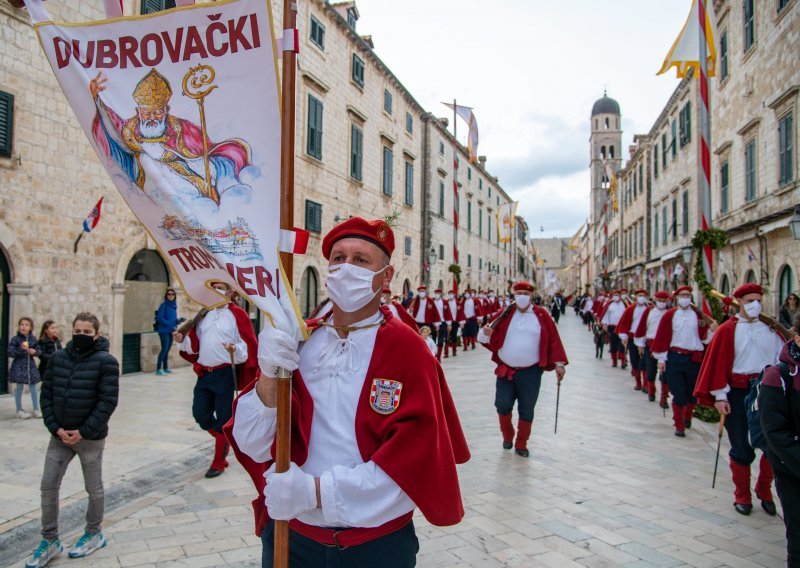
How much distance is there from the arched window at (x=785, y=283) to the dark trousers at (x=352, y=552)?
15.2 meters

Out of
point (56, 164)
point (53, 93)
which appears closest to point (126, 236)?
point (56, 164)

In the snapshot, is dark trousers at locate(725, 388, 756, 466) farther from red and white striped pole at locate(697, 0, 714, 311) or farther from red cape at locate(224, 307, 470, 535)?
red and white striped pole at locate(697, 0, 714, 311)

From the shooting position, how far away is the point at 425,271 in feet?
101

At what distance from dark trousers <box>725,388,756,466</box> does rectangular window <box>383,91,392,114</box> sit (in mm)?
21738

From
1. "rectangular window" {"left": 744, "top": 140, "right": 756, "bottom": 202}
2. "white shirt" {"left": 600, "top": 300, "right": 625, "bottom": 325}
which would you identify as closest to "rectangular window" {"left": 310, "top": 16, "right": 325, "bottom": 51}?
"white shirt" {"left": 600, "top": 300, "right": 625, "bottom": 325}

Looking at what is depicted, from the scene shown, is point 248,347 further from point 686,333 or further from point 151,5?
point 151,5

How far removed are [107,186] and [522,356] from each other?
30.6ft

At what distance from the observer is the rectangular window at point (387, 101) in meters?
25.0

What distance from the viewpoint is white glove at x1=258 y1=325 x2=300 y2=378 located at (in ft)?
6.70

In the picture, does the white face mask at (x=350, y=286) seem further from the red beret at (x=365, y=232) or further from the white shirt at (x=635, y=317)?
the white shirt at (x=635, y=317)

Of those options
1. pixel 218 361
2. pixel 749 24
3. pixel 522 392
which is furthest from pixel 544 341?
pixel 749 24

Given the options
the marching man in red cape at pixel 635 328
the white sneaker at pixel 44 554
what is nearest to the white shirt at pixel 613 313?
the marching man in red cape at pixel 635 328

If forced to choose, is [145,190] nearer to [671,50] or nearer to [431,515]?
[431,515]

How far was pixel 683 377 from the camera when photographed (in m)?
7.98
